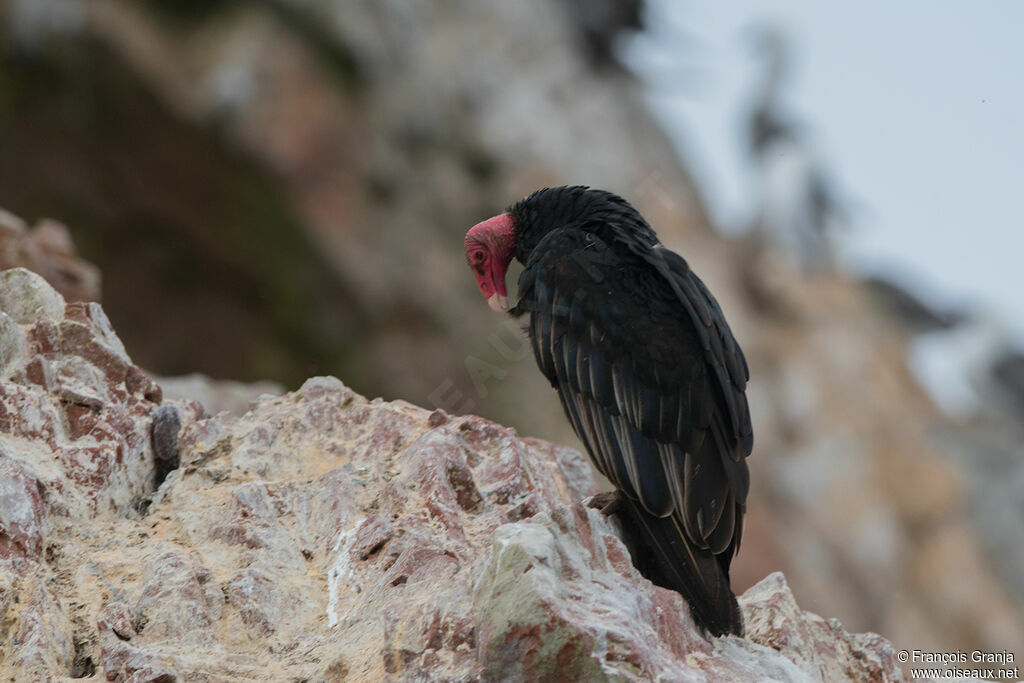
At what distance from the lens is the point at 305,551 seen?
429 cm

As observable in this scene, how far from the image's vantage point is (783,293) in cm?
2191

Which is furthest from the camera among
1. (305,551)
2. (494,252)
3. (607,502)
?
(494,252)

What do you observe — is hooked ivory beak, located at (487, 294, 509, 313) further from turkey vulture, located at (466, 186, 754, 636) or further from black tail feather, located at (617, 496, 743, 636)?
black tail feather, located at (617, 496, 743, 636)

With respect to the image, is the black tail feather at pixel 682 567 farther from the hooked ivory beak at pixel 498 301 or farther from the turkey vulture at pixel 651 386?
the hooked ivory beak at pixel 498 301

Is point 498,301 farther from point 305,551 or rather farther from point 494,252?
point 305,551

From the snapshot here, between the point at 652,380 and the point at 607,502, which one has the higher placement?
the point at 652,380

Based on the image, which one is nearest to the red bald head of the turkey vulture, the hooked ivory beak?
the hooked ivory beak

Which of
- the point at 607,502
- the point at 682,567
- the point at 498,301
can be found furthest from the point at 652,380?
the point at 498,301

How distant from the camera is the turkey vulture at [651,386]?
4520 millimetres

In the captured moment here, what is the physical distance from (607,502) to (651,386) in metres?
0.57

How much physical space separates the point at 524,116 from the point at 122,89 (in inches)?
253

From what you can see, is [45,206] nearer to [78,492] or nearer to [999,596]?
[78,492]

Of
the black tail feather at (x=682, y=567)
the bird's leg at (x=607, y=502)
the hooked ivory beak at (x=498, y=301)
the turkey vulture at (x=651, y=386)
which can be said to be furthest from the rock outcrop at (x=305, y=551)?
the hooked ivory beak at (x=498, y=301)

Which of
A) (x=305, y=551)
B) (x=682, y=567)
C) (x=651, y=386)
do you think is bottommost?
(x=305, y=551)
